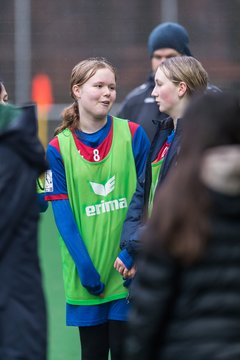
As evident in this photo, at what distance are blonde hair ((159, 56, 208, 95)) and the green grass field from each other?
2.11m

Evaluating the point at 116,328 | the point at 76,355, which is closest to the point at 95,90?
the point at 116,328

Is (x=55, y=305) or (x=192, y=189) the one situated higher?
(x=192, y=189)

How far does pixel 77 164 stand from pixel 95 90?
15.3 inches

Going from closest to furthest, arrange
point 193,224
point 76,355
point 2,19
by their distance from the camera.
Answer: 1. point 193,224
2. point 76,355
3. point 2,19

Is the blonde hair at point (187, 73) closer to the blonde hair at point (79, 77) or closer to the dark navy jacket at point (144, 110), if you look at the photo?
the blonde hair at point (79, 77)

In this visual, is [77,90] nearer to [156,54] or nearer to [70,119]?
[70,119]

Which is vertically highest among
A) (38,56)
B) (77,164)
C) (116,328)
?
(77,164)

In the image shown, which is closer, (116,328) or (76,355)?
(116,328)

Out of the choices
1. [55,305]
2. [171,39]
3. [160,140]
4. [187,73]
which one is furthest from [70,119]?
[55,305]

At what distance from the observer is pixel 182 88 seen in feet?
17.0

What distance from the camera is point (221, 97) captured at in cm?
332

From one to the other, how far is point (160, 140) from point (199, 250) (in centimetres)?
201

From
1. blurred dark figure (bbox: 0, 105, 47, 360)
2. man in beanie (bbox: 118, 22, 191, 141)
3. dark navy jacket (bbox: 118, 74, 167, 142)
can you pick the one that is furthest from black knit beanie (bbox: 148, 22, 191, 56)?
blurred dark figure (bbox: 0, 105, 47, 360)

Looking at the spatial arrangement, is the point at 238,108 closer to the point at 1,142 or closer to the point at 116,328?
the point at 1,142
